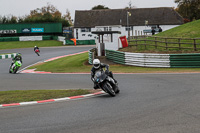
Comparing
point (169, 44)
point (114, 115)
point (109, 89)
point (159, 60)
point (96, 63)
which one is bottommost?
point (114, 115)

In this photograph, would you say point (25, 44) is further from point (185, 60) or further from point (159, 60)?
point (185, 60)

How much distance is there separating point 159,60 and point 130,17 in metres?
52.6

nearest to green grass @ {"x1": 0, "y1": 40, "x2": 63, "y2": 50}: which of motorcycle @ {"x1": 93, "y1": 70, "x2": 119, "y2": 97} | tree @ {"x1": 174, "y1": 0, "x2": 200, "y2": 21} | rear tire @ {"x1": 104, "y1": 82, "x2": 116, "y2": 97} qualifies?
tree @ {"x1": 174, "y1": 0, "x2": 200, "y2": 21}

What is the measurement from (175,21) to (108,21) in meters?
15.3

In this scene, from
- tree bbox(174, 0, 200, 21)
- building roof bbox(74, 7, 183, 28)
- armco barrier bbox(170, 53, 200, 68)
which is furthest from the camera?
tree bbox(174, 0, 200, 21)

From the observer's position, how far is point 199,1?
84.2 metres

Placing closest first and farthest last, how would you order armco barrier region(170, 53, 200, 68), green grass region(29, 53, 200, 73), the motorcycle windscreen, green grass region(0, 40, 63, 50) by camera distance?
the motorcycle windscreen < green grass region(29, 53, 200, 73) < armco barrier region(170, 53, 200, 68) < green grass region(0, 40, 63, 50)

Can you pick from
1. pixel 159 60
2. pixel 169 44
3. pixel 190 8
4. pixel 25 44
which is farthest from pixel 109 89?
pixel 190 8

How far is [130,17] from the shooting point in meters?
74.1

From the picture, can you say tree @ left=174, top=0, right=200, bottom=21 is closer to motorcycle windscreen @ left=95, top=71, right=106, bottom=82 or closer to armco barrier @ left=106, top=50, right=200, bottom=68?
armco barrier @ left=106, top=50, right=200, bottom=68

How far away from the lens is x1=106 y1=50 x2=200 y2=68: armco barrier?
71.2ft

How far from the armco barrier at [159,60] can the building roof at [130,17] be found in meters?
48.1

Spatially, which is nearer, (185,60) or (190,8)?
(185,60)

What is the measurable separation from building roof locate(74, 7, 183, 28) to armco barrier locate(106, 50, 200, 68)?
4809 cm
